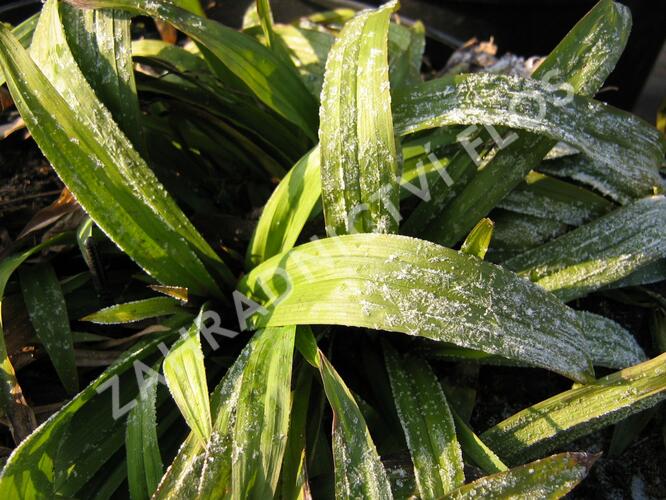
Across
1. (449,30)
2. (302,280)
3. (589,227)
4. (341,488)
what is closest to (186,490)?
(341,488)

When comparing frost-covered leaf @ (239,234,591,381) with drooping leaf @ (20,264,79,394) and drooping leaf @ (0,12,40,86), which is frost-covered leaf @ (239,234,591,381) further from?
drooping leaf @ (0,12,40,86)

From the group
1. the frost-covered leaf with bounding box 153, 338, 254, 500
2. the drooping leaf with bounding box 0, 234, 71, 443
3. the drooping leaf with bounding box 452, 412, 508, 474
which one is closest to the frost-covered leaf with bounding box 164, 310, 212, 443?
the frost-covered leaf with bounding box 153, 338, 254, 500

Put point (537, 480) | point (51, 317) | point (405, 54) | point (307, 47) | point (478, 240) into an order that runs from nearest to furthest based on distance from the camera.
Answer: point (537, 480), point (478, 240), point (51, 317), point (405, 54), point (307, 47)

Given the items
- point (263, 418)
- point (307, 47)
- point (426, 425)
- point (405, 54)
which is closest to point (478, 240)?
point (426, 425)

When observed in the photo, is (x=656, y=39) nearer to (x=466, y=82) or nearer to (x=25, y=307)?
(x=466, y=82)

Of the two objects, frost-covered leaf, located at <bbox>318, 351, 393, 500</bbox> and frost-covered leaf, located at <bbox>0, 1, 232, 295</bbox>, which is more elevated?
frost-covered leaf, located at <bbox>0, 1, 232, 295</bbox>

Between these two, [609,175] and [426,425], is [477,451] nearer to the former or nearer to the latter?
[426,425]

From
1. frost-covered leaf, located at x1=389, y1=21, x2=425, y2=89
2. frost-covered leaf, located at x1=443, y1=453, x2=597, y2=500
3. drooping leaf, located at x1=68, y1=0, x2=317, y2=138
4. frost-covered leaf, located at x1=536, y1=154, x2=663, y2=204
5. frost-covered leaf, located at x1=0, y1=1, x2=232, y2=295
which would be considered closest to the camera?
frost-covered leaf, located at x1=443, y1=453, x2=597, y2=500

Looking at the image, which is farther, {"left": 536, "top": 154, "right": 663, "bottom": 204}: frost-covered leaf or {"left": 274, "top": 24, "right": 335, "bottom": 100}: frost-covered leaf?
{"left": 274, "top": 24, "right": 335, "bottom": 100}: frost-covered leaf
